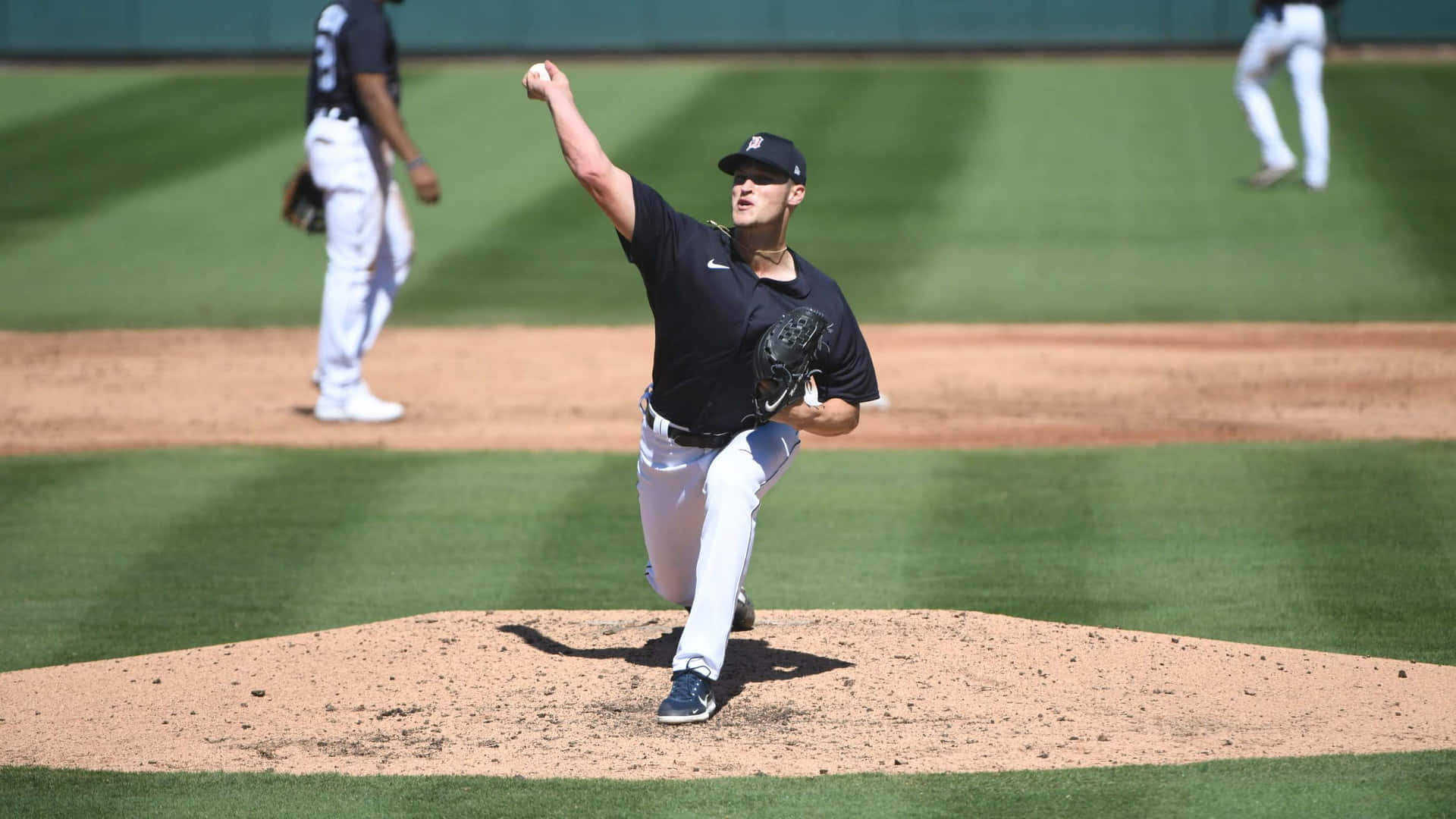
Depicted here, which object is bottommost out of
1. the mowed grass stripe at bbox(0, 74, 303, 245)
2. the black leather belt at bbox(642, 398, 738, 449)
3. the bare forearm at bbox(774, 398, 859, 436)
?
the mowed grass stripe at bbox(0, 74, 303, 245)

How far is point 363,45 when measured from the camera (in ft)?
29.5

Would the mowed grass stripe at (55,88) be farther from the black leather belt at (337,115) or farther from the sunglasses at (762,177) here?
the sunglasses at (762,177)

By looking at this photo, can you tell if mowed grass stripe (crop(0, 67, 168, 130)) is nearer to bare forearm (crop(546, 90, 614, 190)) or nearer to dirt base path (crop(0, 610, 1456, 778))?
dirt base path (crop(0, 610, 1456, 778))

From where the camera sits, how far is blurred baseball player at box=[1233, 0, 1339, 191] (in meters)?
15.4

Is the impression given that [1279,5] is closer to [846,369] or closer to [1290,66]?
[1290,66]

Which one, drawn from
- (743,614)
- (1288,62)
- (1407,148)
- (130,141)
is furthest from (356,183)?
(1407,148)

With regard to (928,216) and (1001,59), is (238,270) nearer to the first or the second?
(928,216)

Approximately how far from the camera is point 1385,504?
305 inches

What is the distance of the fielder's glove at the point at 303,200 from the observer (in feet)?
31.4

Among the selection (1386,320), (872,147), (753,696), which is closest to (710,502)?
(753,696)

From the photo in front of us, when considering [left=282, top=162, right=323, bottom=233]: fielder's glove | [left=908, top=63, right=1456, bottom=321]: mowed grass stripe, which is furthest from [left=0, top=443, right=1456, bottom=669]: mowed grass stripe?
[left=908, top=63, right=1456, bottom=321]: mowed grass stripe

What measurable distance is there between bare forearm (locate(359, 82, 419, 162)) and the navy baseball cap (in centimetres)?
390

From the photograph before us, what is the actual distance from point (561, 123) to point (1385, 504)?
14.5 ft

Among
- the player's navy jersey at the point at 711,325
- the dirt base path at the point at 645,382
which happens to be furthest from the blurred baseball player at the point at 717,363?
the dirt base path at the point at 645,382
